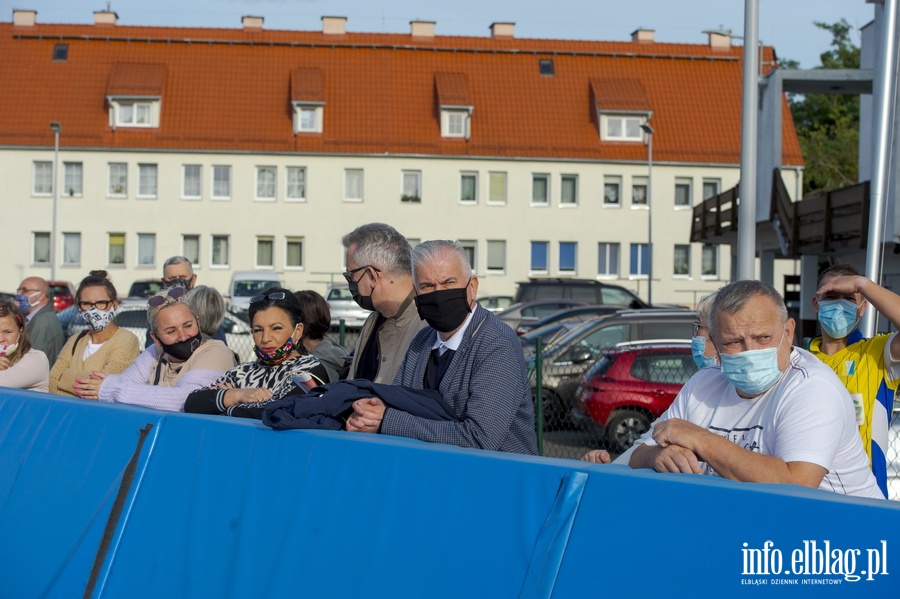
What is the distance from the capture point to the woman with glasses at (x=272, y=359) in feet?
17.4

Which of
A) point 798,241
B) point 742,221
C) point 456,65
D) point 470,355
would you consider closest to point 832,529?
point 470,355

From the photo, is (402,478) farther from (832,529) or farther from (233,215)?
(233,215)

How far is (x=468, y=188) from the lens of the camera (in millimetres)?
52750

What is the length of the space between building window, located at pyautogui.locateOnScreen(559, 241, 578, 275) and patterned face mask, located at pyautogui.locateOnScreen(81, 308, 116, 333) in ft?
150

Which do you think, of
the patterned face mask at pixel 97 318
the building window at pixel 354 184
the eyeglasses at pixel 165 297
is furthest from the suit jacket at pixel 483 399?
the building window at pixel 354 184

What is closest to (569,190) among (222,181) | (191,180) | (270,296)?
(222,181)

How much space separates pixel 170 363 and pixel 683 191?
162 ft

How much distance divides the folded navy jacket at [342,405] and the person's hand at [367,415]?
2.4 inches

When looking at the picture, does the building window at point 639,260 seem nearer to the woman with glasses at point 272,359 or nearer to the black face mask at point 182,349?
the black face mask at point 182,349

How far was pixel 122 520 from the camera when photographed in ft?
15.5

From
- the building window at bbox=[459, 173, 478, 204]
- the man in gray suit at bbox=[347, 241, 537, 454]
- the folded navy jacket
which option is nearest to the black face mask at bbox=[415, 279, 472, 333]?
the man in gray suit at bbox=[347, 241, 537, 454]

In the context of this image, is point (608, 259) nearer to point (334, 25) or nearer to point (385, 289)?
point (334, 25)

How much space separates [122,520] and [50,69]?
5304 centimetres

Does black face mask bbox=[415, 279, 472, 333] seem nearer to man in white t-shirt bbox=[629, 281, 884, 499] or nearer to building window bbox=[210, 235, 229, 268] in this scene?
man in white t-shirt bbox=[629, 281, 884, 499]
